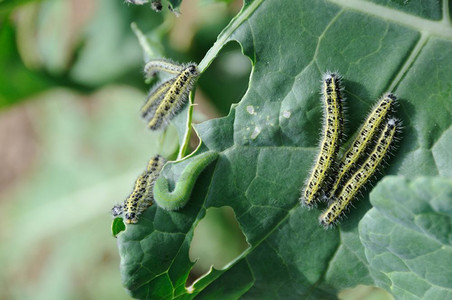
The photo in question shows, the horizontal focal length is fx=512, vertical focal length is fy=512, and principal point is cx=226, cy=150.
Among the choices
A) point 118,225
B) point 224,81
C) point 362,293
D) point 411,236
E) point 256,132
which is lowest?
point 362,293

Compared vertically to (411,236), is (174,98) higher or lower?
lower

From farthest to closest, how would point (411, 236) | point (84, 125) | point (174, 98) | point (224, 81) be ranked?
point (84, 125)
point (224, 81)
point (174, 98)
point (411, 236)

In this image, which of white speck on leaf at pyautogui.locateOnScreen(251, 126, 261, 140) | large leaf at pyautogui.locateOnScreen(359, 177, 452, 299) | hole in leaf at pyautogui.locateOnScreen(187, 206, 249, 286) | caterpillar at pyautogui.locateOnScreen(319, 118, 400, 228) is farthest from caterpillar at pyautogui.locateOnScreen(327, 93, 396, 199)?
hole in leaf at pyautogui.locateOnScreen(187, 206, 249, 286)

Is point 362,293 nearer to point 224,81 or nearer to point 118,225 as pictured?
point 118,225

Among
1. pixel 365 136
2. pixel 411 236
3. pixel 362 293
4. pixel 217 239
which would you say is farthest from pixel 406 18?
pixel 217 239

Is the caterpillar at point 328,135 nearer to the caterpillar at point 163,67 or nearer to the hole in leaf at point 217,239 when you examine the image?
the caterpillar at point 163,67

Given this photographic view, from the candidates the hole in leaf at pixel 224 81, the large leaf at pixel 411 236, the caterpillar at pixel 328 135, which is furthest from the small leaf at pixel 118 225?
the hole in leaf at pixel 224 81

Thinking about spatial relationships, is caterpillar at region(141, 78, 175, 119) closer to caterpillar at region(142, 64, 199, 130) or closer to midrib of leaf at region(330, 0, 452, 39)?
caterpillar at region(142, 64, 199, 130)

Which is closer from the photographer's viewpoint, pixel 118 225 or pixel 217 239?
pixel 118 225

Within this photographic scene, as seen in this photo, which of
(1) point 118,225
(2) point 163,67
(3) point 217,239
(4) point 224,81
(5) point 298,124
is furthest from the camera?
(3) point 217,239
